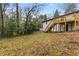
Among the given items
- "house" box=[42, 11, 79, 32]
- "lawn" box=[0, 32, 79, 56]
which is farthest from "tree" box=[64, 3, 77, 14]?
"lawn" box=[0, 32, 79, 56]

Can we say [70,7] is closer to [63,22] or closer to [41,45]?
[63,22]

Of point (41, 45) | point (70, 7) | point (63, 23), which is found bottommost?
point (41, 45)

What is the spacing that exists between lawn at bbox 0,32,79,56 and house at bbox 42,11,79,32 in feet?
0.26

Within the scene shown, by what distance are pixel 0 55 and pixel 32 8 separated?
825 millimetres

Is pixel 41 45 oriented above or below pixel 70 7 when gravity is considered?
below

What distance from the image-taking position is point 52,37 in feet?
10.3

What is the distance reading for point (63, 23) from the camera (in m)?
3.14

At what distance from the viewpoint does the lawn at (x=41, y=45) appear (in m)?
3.04

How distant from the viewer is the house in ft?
10.1

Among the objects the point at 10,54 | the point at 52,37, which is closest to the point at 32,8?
the point at 52,37

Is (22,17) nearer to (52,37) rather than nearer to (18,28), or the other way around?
(18,28)

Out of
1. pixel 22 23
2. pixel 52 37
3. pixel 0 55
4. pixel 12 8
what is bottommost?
pixel 0 55

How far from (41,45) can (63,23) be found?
462 mm

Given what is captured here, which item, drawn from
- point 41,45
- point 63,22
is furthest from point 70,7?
point 41,45
